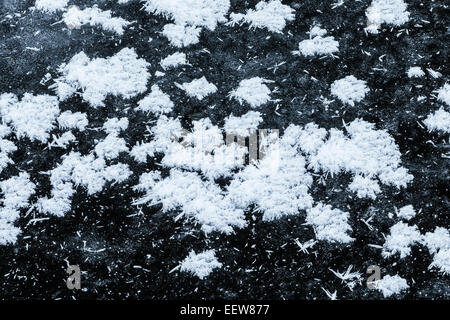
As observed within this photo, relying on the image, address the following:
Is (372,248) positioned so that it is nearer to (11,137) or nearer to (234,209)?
(234,209)

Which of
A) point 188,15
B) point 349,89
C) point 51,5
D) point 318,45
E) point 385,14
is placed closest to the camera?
point 349,89

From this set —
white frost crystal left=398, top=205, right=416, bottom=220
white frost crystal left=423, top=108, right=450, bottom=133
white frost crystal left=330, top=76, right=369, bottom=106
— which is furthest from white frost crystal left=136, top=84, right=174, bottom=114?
white frost crystal left=423, top=108, right=450, bottom=133

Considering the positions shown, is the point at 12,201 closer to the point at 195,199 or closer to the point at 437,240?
the point at 195,199

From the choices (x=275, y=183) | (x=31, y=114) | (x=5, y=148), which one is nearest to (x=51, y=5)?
(x=31, y=114)

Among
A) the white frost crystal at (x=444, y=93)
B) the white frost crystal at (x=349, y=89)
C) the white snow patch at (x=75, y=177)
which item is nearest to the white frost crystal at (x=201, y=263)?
the white snow patch at (x=75, y=177)

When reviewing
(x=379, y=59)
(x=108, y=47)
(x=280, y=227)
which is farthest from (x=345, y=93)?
(x=108, y=47)

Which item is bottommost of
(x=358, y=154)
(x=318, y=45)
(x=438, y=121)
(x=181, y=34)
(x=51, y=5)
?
(x=358, y=154)

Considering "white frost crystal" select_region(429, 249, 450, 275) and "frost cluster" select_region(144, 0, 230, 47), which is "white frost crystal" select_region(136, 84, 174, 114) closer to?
"frost cluster" select_region(144, 0, 230, 47)
